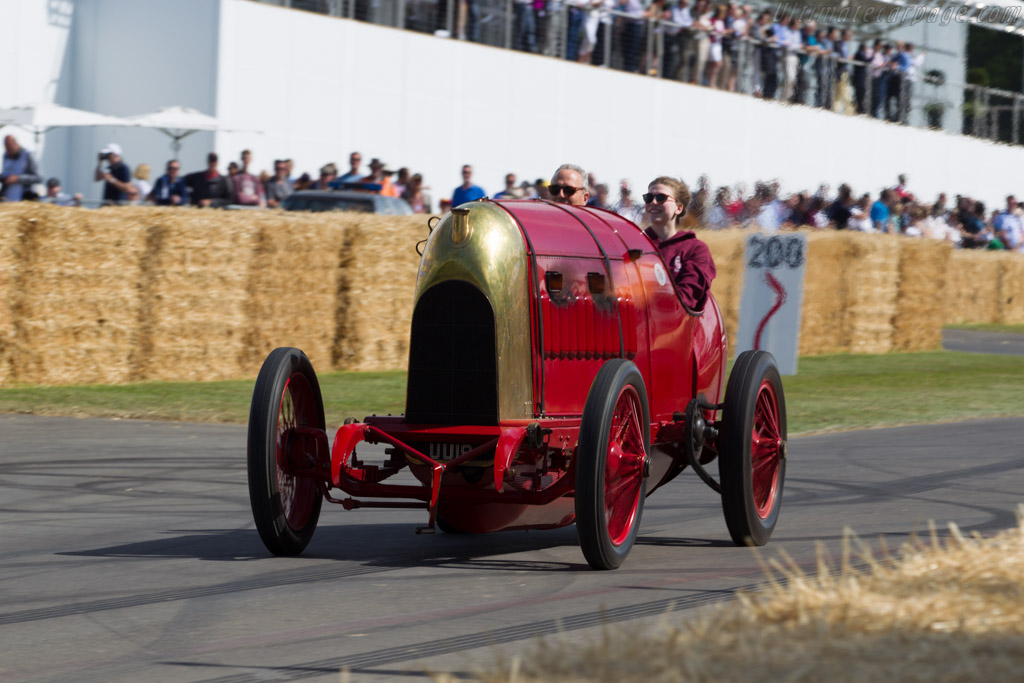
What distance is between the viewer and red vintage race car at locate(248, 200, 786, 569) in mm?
6195

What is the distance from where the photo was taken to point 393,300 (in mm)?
16859

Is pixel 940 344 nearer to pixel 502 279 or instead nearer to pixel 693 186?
pixel 693 186

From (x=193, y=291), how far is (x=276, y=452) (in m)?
8.99

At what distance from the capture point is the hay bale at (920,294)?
22.9 m

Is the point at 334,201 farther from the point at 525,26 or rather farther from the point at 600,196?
the point at 525,26

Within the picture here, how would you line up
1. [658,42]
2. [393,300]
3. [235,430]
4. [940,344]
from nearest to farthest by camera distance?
[235,430], [393,300], [940,344], [658,42]

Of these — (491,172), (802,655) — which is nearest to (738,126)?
(491,172)

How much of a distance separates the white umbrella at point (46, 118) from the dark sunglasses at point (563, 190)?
49.1ft

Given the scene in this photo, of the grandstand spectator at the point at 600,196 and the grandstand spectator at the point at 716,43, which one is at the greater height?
the grandstand spectator at the point at 716,43

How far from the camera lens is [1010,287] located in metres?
30.8

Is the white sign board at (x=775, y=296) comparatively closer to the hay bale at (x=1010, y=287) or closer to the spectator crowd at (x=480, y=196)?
the spectator crowd at (x=480, y=196)

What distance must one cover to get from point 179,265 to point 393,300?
2815 millimetres

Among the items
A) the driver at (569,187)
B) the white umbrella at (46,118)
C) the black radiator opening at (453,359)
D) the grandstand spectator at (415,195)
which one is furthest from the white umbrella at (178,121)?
the black radiator opening at (453,359)

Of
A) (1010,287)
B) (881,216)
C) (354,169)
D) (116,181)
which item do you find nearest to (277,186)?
(354,169)
